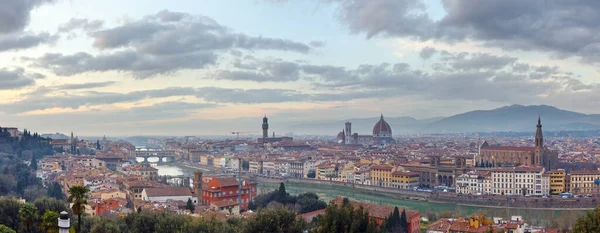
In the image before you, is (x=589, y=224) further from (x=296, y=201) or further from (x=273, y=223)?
(x=296, y=201)

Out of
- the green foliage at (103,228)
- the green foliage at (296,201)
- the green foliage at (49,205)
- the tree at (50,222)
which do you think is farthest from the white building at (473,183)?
the tree at (50,222)

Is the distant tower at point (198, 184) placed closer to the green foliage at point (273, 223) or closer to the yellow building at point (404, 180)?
the green foliage at point (273, 223)

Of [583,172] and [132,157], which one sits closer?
[583,172]

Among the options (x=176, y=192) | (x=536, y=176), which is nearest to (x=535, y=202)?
(x=536, y=176)

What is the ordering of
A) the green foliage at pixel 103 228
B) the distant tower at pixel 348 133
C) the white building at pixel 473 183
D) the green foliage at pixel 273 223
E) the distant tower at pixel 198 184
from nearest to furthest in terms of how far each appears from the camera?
the green foliage at pixel 103 228, the green foliage at pixel 273 223, the distant tower at pixel 198 184, the white building at pixel 473 183, the distant tower at pixel 348 133

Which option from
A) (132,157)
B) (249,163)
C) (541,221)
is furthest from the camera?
(132,157)


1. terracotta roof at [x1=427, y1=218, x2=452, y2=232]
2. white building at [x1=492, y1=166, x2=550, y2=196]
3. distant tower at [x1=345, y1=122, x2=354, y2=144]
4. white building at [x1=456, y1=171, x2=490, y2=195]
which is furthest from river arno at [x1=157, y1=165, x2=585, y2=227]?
distant tower at [x1=345, y1=122, x2=354, y2=144]

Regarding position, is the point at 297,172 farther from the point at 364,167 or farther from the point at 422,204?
the point at 422,204
